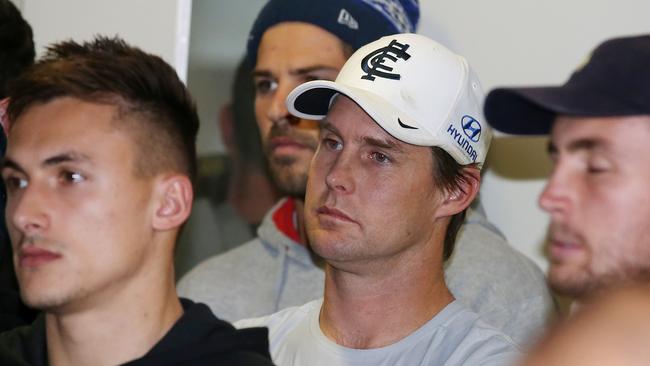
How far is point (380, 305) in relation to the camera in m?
2.04

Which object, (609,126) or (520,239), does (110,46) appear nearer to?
(609,126)

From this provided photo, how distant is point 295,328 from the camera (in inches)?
83.4

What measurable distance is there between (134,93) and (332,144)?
390 millimetres

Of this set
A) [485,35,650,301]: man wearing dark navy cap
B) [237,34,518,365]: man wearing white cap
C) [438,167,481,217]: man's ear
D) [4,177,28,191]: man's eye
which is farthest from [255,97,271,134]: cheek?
[485,35,650,301]: man wearing dark navy cap

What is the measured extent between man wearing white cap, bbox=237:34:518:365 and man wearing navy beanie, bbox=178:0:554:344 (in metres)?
0.46

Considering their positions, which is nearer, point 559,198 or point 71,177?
point 559,198

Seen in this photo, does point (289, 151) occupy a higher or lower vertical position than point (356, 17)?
lower

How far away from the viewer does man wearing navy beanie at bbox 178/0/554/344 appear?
8.64 feet


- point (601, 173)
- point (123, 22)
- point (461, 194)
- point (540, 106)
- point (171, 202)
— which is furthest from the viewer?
point (123, 22)

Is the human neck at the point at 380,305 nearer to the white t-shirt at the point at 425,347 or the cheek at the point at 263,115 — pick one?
the white t-shirt at the point at 425,347

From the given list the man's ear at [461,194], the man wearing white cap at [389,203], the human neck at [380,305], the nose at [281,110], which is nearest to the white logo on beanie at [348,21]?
the nose at [281,110]

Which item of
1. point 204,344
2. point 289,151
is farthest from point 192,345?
point 289,151

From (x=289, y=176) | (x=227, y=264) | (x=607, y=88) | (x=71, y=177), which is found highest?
(x=607, y=88)

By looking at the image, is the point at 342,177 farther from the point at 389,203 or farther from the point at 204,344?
the point at 204,344
